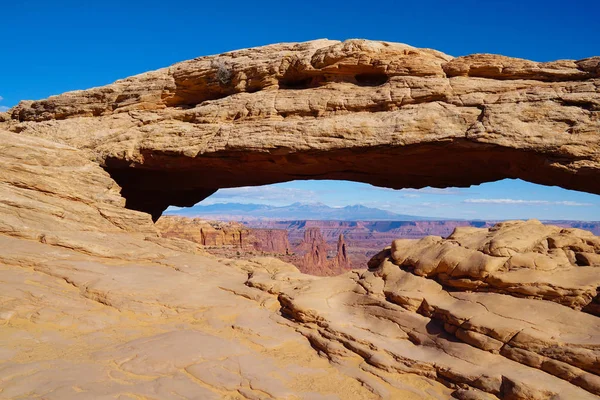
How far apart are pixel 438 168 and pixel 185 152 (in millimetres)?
11217

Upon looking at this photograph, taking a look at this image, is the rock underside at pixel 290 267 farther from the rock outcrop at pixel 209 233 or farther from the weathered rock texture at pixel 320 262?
the weathered rock texture at pixel 320 262

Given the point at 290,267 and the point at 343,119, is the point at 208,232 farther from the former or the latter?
the point at 343,119

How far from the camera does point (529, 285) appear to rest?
10.3 metres

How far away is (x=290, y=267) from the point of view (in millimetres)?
18031

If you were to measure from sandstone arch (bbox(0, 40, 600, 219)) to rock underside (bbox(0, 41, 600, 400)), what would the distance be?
0.09 meters

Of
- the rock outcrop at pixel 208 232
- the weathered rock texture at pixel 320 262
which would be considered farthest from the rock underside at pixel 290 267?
the weathered rock texture at pixel 320 262

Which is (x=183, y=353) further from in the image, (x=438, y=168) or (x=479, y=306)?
(x=438, y=168)

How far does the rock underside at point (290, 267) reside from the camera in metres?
9.02

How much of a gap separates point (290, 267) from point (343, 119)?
657 cm

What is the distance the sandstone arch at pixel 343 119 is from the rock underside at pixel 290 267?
0.29 feet

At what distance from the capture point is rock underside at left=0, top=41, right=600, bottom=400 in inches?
355

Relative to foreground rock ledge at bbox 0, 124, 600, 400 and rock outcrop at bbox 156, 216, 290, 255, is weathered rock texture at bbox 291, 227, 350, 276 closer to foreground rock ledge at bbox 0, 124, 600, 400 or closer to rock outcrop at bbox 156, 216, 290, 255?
rock outcrop at bbox 156, 216, 290, 255

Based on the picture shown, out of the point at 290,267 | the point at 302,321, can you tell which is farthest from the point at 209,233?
the point at 302,321

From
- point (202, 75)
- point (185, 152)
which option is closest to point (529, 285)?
point (185, 152)
